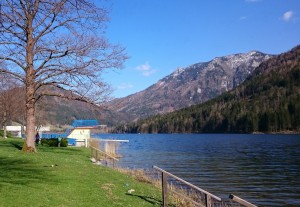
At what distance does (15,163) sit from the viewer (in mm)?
22203

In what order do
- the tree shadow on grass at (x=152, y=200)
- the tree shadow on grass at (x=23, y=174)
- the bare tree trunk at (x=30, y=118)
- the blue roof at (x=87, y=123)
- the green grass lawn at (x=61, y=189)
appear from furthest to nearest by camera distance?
the blue roof at (x=87, y=123), the bare tree trunk at (x=30, y=118), the tree shadow on grass at (x=23, y=174), the tree shadow on grass at (x=152, y=200), the green grass lawn at (x=61, y=189)

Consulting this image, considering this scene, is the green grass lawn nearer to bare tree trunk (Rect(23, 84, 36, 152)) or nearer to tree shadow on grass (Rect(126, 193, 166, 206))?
tree shadow on grass (Rect(126, 193, 166, 206))

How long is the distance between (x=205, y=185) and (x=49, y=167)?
42.1ft

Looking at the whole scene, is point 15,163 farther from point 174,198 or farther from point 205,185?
point 205,185

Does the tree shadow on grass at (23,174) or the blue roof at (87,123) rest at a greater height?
the blue roof at (87,123)

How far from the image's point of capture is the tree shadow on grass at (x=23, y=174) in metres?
16.2

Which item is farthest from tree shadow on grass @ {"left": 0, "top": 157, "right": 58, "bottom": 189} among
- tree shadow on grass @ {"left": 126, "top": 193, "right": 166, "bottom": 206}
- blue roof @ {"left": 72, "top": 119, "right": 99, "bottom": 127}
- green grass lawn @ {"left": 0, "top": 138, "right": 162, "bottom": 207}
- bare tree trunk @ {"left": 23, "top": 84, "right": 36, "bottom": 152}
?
blue roof @ {"left": 72, "top": 119, "right": 99, "bottom": 127}

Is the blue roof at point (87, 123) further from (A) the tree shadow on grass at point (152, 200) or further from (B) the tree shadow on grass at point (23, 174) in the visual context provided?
(A) the tree shadow on grass at point (152, 200)

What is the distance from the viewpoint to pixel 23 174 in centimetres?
1855

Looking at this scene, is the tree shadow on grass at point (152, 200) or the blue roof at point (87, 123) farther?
the blue roof at point (87, 123)

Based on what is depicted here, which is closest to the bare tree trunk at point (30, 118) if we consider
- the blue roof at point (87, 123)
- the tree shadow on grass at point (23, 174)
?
the tree shadow on grass at point (23, 174)

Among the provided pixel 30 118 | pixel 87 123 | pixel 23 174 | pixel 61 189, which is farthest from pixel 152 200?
pixel 87 123

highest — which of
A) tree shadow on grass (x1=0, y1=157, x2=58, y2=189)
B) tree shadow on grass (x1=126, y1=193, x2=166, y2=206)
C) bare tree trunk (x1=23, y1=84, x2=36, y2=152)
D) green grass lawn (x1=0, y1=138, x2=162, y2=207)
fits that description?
bare tree trunk (x1=23, y1=84, x2=36, y2=152)

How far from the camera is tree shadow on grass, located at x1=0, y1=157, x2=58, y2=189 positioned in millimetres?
16161
